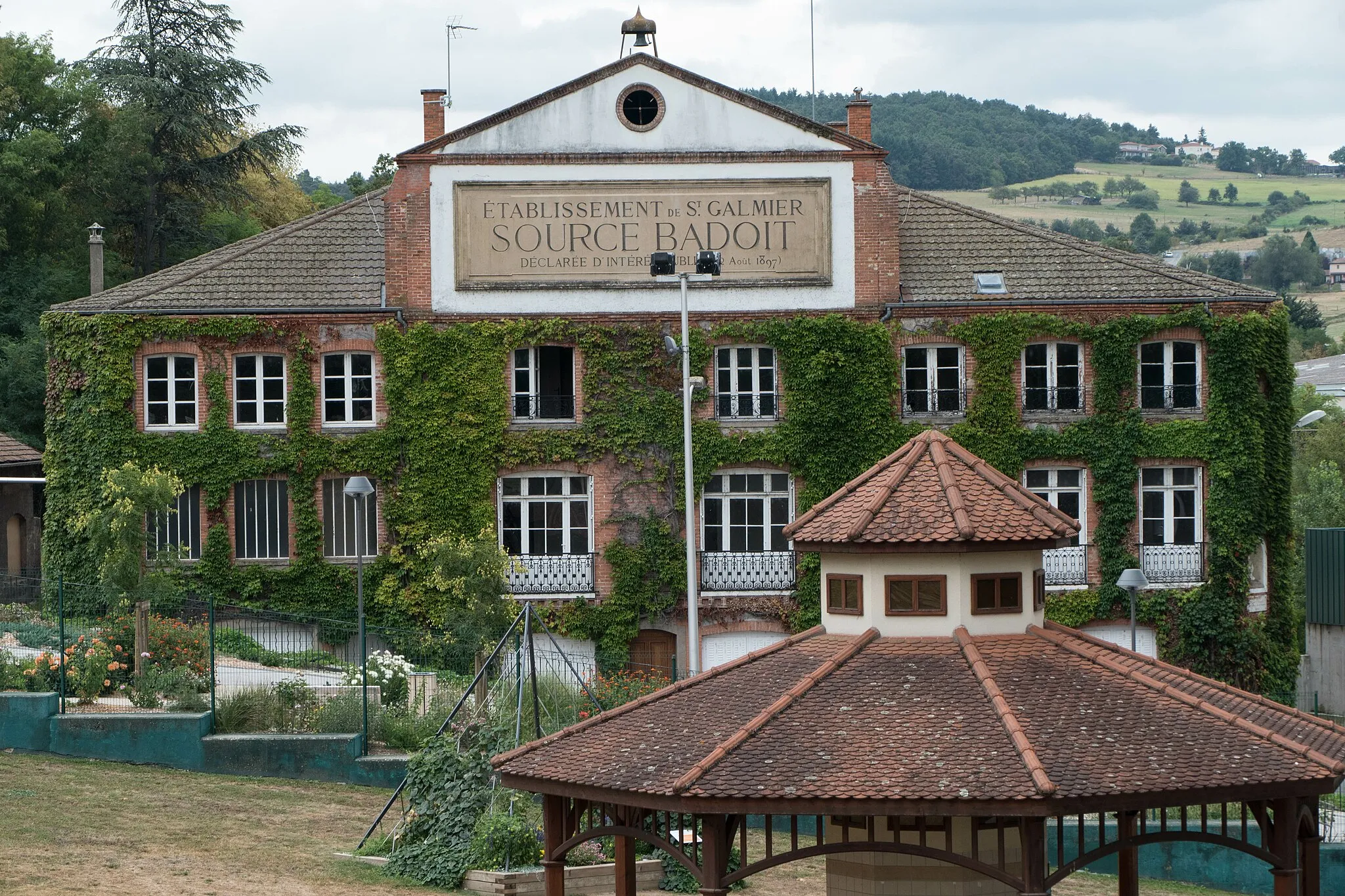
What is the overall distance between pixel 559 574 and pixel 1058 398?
1236 cm

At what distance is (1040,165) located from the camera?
631ft

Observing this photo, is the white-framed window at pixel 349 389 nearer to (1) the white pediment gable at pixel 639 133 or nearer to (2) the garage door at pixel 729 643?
(1) the white pediment gable at pixel 639 133

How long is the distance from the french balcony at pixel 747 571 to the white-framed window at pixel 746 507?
38 centimetres

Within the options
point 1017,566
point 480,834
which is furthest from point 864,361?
point 1017,566

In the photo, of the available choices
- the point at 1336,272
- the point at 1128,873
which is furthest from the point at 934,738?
the point at 1336,272

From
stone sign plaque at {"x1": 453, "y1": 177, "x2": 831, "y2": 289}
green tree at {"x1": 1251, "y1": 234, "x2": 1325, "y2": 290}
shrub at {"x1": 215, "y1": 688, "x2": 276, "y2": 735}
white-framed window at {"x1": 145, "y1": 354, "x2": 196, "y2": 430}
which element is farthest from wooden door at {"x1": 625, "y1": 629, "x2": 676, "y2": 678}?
green tree at {"x1": 1251, "y1": 234, "x2": 1325, "y2": 290}

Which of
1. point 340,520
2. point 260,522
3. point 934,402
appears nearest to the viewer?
point 260,522

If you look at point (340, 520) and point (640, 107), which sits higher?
point (640, 107)

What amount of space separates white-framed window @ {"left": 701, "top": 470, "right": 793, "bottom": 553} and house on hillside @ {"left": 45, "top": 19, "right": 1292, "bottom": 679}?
0.26 feet

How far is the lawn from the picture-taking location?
22.9 metres

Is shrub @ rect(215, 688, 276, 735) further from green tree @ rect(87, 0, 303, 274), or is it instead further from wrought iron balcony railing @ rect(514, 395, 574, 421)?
green tree @ rect(87, 0, 303, 274)

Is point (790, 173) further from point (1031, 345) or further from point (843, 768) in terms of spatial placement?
point (843, 768)

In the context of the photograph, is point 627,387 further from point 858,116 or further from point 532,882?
point 532,882

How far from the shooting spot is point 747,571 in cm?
4244
